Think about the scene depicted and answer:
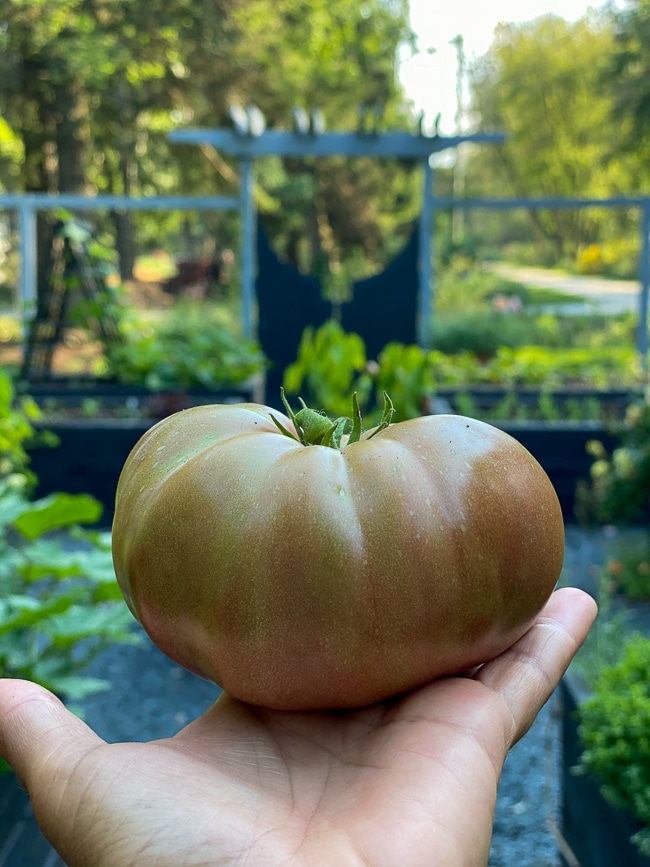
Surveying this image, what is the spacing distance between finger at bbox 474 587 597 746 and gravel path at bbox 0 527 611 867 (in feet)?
5.09

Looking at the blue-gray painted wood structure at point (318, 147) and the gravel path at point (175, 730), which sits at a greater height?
the blue-gray painted wood structure at point (318, 147)

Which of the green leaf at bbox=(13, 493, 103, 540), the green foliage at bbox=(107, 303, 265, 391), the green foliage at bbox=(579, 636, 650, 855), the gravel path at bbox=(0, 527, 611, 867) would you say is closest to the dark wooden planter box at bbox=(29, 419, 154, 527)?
the green foliage at bbox=(107, 303, 265, 391)

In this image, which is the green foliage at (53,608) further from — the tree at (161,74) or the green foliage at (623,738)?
the tree at (161,74)

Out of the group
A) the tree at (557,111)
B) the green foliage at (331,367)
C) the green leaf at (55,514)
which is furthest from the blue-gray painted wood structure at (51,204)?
the tree at (557,111)

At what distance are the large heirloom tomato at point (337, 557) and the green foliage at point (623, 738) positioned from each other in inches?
46.3

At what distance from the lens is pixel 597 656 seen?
2.97 m

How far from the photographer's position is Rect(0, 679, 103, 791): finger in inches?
43.6

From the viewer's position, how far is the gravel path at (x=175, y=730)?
2.67 metres

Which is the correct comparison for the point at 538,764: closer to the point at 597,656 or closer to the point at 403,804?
the point at 597,656

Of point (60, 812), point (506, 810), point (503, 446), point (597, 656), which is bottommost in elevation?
point (506, 810)

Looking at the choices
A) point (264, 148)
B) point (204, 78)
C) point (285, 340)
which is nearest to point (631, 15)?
point (204, 78)

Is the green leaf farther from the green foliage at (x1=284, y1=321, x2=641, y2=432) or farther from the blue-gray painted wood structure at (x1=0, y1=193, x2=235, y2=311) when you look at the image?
the blue-gray painted wood structure at (x1=0, y1=193, x2=235, y2=311)

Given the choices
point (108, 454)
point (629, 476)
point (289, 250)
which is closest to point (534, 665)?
point (629, 476)

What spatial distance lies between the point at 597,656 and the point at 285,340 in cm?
527
